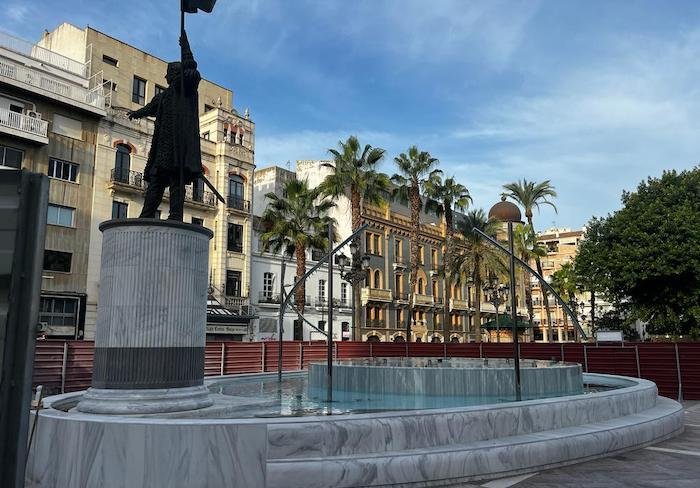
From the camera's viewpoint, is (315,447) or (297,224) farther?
(297,224)

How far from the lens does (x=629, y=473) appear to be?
25.8 feet

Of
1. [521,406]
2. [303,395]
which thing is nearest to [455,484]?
[521,406]

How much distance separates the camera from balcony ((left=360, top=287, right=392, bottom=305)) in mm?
52594

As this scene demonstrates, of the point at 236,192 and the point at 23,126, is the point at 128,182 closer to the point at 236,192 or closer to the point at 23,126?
the point at 23,126

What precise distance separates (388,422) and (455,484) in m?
1.14

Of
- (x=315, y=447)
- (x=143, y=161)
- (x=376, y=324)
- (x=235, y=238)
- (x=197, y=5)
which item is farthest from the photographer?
(x=376, y=324)

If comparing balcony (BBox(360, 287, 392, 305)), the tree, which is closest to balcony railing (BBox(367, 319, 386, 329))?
balcony (BBox(360, 287, 392, 305))

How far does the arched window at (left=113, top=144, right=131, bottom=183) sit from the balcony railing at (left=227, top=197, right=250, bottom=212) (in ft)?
26.0

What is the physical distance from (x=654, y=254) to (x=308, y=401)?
91.3 ft

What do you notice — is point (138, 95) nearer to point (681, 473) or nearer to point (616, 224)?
point (616, 224)

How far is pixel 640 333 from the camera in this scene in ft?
167

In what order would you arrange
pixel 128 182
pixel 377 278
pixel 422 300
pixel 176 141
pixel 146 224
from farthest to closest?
pixel 422 300 → pixel 377 278 → pixel 128 182 → pixel 176 141 → pixel 146 224

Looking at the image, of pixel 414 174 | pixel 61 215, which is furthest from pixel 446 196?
pixel 61 215

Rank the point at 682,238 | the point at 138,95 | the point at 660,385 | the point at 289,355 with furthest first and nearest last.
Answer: the point at 138,95 → the point at 682,238 → the point at 289,355 → the point at 660,385
